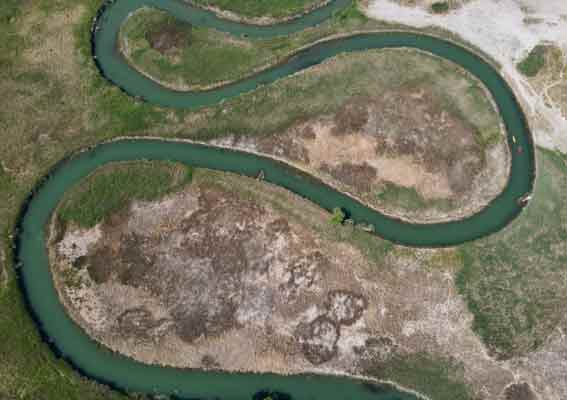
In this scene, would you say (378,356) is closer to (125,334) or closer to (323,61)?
(125,334)

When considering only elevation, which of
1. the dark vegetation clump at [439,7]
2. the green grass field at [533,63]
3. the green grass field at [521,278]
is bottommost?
the green grass field at [521,278]

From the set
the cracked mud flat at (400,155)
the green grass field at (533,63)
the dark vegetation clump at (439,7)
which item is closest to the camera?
the cracked mud flat at (400,155)

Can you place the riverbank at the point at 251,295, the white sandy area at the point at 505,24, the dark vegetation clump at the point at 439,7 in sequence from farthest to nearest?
1. the dark vegetation clump at the point at 439,7
2. the white sandy area at the point at 505,24
3. the riverbank at the point at 251,295

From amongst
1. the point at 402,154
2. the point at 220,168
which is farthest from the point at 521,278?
the point at 220,168

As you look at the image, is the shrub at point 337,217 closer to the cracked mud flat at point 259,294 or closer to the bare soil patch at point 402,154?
the cracked mud flat at point 259,294

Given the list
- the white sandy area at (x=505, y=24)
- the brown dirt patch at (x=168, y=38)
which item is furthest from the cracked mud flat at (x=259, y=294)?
the white sandy area at (x=505, y=24)

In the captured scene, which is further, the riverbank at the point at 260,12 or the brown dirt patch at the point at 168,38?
the riverbank at the point at 260,12

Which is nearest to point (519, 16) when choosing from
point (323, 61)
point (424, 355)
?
point (323, 61)

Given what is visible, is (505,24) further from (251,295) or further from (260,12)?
(251,295)
